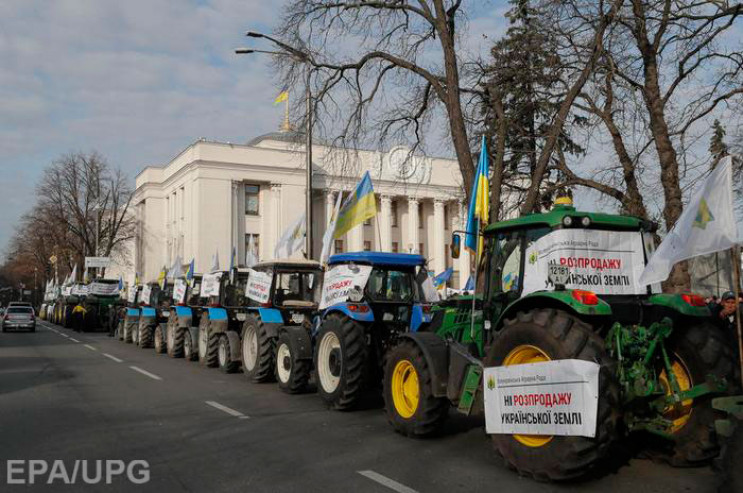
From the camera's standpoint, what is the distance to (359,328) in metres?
9.83

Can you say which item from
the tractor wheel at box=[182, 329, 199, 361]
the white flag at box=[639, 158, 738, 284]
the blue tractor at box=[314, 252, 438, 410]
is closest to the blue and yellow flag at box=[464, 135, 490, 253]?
the blue tractor at box=[314, 252, 438, 410]

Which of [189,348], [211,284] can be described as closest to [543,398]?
[211,284]

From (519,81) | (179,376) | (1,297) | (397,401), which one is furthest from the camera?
(1,297)

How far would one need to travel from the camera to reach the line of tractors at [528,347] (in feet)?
19.1

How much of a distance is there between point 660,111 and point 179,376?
11.7 m

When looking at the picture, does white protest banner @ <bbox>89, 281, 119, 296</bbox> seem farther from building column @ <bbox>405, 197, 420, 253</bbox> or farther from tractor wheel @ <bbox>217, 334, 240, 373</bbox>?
building column @ <bbox>405, 197, 420, 253</bbox>

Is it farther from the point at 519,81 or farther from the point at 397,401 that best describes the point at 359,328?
the point at 519,81

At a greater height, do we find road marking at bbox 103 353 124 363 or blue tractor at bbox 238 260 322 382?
blue tractor at bbox 238 260 322 382

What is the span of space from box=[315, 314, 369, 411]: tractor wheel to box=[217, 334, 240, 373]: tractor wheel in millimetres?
4680

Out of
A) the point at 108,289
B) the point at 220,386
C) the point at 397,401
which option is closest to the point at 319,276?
the point at 220,386

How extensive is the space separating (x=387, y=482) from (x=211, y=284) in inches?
459

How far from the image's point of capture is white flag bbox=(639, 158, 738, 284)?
5148 mm

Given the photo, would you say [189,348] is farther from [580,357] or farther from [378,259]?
[580,357]

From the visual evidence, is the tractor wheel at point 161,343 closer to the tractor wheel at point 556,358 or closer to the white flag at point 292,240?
the white flag at point 292,240
